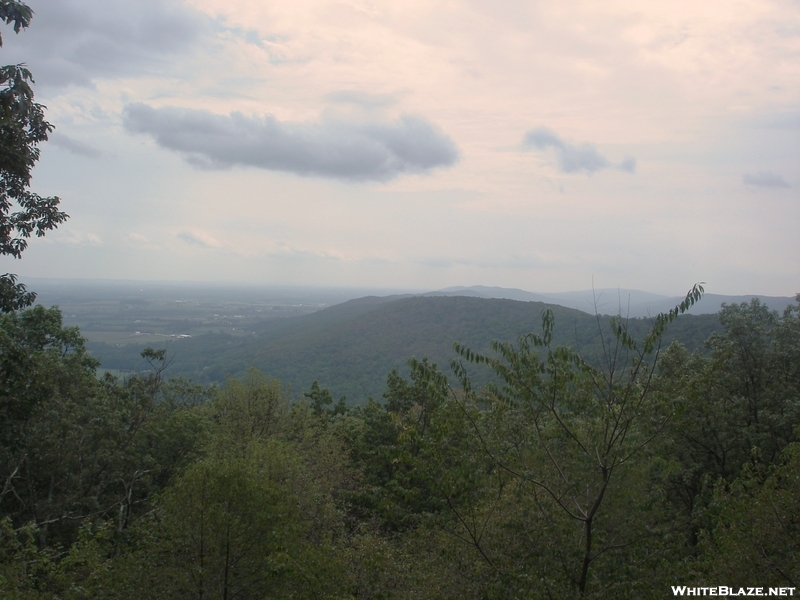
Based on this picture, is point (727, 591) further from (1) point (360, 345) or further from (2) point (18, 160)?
(1) point (360, 345)

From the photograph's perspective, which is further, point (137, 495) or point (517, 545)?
point (137, 495)

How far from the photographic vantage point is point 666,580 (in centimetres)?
907

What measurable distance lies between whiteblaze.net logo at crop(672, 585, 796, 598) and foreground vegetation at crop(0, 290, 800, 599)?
274 mm

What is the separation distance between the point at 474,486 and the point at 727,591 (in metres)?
4.52

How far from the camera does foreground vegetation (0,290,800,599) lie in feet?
30.2

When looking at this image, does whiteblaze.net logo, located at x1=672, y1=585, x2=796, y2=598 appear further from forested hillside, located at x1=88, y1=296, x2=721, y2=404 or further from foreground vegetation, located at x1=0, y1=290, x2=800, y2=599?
forested hillside, located at x1=88, y1=296, x2=721, y2=404

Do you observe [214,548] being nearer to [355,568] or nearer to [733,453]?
[355,568]

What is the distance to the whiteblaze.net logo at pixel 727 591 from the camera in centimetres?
835

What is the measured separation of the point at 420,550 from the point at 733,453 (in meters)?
13.7

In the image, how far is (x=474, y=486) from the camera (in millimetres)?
11156

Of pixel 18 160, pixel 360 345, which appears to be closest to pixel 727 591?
pixel 18 160

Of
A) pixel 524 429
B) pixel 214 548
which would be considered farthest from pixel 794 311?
pixel 214 548

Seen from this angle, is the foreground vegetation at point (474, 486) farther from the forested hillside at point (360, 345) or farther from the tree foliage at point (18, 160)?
the forested hillside at point (360, 345)

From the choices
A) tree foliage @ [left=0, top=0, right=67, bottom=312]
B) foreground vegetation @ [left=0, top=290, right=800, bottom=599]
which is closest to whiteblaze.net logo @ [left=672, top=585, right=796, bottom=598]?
foreground vegetation @ [left=0, top=290, right=800, bottom=599]
